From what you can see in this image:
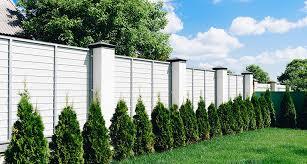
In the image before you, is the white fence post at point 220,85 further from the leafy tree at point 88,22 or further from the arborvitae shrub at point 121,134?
the arborvitae shrub at point 121,134

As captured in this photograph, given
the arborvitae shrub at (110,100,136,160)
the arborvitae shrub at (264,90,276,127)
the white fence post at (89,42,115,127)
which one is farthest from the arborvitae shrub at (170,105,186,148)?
the arborvitae shrub at (264,90,276,127)

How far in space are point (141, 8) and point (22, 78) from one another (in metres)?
14.7

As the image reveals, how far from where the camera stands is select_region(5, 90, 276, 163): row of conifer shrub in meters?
6.63

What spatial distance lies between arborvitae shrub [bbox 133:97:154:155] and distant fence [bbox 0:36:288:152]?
706 mm

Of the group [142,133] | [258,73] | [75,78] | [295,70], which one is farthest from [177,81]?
[258,73]

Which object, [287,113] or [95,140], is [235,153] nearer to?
[95,140]

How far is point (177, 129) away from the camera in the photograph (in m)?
11.1

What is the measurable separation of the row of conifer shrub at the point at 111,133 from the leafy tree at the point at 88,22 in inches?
343

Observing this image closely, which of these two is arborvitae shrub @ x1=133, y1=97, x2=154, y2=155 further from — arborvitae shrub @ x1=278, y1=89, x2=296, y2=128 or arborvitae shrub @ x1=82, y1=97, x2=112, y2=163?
arborvitae shrub @ x1=278, y1=89, x2=296, y2=128

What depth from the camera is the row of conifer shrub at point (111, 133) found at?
6629 millimetres

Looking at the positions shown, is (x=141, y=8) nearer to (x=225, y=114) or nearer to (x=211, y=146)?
(x=225, y=114)

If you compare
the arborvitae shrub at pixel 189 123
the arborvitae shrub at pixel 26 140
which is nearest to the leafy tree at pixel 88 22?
the arborvitae shrub at pixel 189 123

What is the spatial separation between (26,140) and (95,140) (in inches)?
74.6

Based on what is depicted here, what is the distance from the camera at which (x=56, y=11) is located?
2053cm
